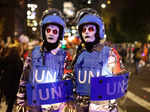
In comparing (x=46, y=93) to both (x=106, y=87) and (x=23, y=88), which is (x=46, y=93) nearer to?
(x=23, y=88)

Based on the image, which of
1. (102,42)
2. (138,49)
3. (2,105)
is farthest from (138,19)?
(102,42)

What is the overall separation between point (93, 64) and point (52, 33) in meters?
0.65

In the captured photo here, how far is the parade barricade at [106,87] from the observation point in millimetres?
2680

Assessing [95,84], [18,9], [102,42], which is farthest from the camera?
[18,9]

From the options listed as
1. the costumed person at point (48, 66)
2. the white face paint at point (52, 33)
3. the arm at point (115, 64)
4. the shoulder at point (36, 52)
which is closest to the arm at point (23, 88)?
the costumed person at point (48, 66)

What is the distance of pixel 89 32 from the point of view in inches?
120

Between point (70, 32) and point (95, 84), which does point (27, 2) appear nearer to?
point (70, 32)

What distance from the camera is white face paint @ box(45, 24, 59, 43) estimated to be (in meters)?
3.08

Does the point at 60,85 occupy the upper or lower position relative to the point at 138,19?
lower

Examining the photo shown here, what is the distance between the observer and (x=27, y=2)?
11.8 ft

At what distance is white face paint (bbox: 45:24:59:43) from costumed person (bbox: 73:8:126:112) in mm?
344

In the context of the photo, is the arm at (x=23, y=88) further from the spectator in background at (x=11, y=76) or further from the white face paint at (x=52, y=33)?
the spectator in background at (x=11, y=76)

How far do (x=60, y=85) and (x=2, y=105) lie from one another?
4765 millimetres

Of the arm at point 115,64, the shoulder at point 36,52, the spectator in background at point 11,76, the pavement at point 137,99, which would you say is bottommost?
the pavement at point 137,99
